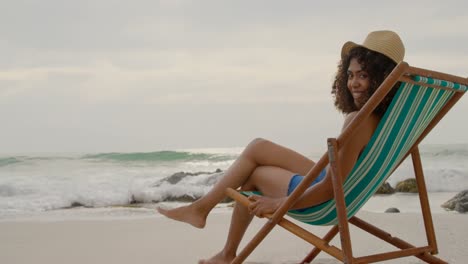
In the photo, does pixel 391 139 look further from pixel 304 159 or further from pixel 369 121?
pixel 304 159

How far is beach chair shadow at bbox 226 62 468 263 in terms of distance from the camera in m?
2.51

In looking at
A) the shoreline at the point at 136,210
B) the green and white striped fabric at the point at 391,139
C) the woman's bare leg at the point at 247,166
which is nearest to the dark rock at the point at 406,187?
the shoreline at the point at 136,210

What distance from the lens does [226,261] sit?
11.2 ft

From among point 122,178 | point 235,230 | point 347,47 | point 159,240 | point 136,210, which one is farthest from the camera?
point 122,178

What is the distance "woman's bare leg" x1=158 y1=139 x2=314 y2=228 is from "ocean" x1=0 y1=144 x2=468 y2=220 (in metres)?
4.32

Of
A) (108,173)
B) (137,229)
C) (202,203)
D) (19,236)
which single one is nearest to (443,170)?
(108,173)

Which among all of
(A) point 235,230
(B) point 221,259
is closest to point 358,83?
(A) point 235,230

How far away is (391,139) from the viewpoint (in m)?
2.66

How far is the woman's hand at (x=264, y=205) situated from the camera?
2.86m

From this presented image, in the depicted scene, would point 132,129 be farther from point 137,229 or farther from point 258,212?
point 258,212

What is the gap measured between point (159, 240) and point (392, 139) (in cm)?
293

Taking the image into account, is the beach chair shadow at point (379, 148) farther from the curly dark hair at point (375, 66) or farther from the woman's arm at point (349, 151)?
the curly dark hair at point (375, 66)

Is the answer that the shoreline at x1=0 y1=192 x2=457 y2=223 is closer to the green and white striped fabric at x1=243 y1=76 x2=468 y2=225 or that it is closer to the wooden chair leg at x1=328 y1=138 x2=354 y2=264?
the green and white striped fabric at x1=243 y1=76 x2=468 y2=225

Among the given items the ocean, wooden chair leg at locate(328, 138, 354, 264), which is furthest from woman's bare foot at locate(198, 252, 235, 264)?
the ocean
